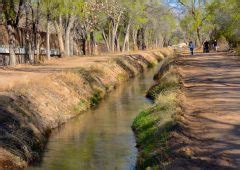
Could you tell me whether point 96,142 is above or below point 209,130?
below

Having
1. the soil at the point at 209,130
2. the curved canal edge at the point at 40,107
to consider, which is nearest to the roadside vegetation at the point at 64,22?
the curved canal edge at the point at 40,107

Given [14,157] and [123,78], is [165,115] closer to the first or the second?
[14,157]

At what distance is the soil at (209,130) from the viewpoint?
42.7 ft

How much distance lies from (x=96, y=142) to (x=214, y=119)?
5055 millimetres

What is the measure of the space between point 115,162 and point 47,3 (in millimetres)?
27806

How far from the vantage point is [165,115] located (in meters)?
19.5

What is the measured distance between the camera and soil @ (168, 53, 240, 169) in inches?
512

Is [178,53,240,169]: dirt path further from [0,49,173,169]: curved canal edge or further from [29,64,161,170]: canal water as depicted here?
[0,49,173,169]: curved canal edge

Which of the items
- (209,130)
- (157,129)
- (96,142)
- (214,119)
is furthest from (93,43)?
(209,130)

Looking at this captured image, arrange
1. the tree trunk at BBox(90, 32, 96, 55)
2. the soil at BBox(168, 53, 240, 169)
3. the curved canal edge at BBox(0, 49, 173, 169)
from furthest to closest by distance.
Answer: the tree trunk at BBox(90, 32, 96, 55) < the curved canal edge at BBox(0, 49, 173, 169) < the soil at BBox(168, 53, 240, 169)

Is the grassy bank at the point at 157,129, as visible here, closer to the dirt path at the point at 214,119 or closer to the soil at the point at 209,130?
the soil at the point at 209,130

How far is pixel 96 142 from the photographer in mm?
20188

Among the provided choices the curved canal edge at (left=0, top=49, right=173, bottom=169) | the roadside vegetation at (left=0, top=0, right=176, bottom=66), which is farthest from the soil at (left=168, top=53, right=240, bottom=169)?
the roadside vegetation at (left=0, top=0, right=176, bottom=66)

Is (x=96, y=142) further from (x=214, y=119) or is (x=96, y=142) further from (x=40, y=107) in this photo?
(x=214, y=119)
